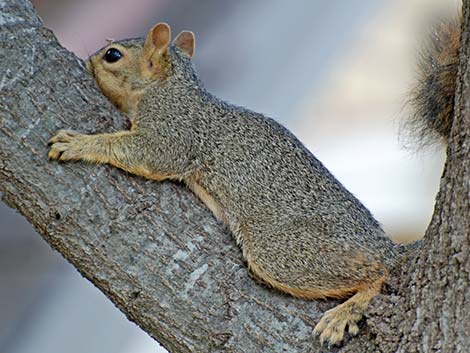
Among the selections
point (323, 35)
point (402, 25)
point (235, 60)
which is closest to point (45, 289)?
point (235, 60)

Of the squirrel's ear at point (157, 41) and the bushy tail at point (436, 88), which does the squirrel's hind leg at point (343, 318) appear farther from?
the squirrel's ear at point (157, 41)

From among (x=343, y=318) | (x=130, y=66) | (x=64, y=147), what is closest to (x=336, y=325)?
(x=343, y=318)

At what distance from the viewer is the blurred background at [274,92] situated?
329 centimetres

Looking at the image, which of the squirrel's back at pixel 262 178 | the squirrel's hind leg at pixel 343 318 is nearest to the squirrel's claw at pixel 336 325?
the squirrel's hind leg at pixel 343 318

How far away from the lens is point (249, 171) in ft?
5.76

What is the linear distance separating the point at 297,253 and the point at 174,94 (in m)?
0.41

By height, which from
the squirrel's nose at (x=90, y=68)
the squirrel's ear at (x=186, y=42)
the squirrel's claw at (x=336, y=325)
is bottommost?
the squirrel's claw at (x=336, y=325)

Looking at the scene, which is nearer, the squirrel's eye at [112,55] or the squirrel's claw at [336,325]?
the squirrel's claw at [336,325]

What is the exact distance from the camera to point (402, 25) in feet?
12.5

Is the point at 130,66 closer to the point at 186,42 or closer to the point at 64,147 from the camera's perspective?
the point at 186,42

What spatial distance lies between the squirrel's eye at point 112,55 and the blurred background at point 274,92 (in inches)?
54.5

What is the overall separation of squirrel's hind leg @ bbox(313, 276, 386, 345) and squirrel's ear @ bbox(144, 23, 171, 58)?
63 cm

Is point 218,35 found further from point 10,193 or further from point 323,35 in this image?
point 10,193

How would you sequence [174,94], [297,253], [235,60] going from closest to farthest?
[297,253], [174,94], [235,60]
